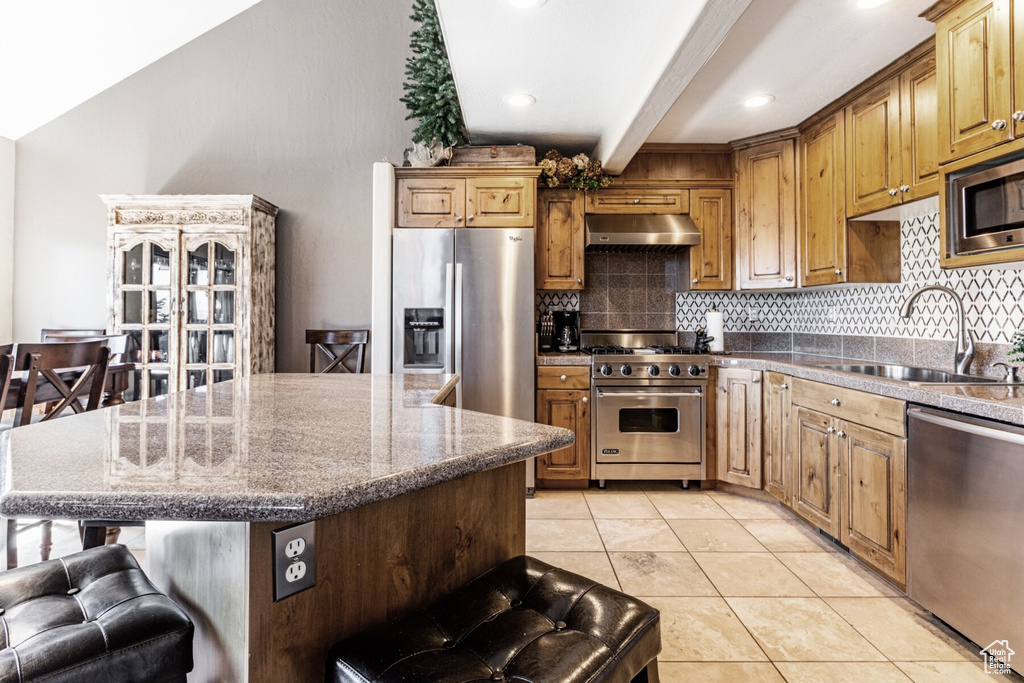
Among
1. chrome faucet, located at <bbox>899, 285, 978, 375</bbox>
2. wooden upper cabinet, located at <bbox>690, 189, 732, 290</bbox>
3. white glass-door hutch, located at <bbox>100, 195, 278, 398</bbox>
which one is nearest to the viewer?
chrome faucet, located at <bbox>899, 285, 978, 375</bbox>

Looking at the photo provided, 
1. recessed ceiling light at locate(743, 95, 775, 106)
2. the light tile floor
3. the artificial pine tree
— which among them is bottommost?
the light tile floor

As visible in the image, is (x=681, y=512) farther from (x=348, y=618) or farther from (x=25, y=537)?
(x=25, y=537)

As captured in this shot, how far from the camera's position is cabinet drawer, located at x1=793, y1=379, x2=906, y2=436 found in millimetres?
2155

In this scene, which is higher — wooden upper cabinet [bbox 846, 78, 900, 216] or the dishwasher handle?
wooden upper cabinet [bbox 846, 78, 900, 216]

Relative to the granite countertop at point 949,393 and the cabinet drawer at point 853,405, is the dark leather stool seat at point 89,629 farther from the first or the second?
the cabinet drawer at point 853,405

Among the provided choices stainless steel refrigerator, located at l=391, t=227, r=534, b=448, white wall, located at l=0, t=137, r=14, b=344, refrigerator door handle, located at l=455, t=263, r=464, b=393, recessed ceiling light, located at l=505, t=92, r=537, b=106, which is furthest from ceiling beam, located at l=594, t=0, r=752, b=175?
white wall, located at l=0, t=137, r=14, b=344

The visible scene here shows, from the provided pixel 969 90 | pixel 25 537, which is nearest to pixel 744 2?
pixel 969 90

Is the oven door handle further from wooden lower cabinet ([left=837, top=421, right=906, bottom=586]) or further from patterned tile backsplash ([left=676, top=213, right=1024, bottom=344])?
wooden lower cabinet ([left=837, top=421, right=906, bottom=586])

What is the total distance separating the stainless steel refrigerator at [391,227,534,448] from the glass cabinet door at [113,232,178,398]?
182 cm

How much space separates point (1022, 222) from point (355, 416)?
7.61ft

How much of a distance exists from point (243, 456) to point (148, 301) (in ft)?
12.8

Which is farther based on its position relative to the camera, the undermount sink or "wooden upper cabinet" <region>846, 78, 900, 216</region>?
"wooden upper cabinet" <region>846, 78, 900, 216</region>

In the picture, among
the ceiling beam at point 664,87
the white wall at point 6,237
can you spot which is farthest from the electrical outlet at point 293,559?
the white wall at point 6,237

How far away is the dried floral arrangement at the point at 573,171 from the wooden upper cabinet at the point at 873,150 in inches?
58.9
